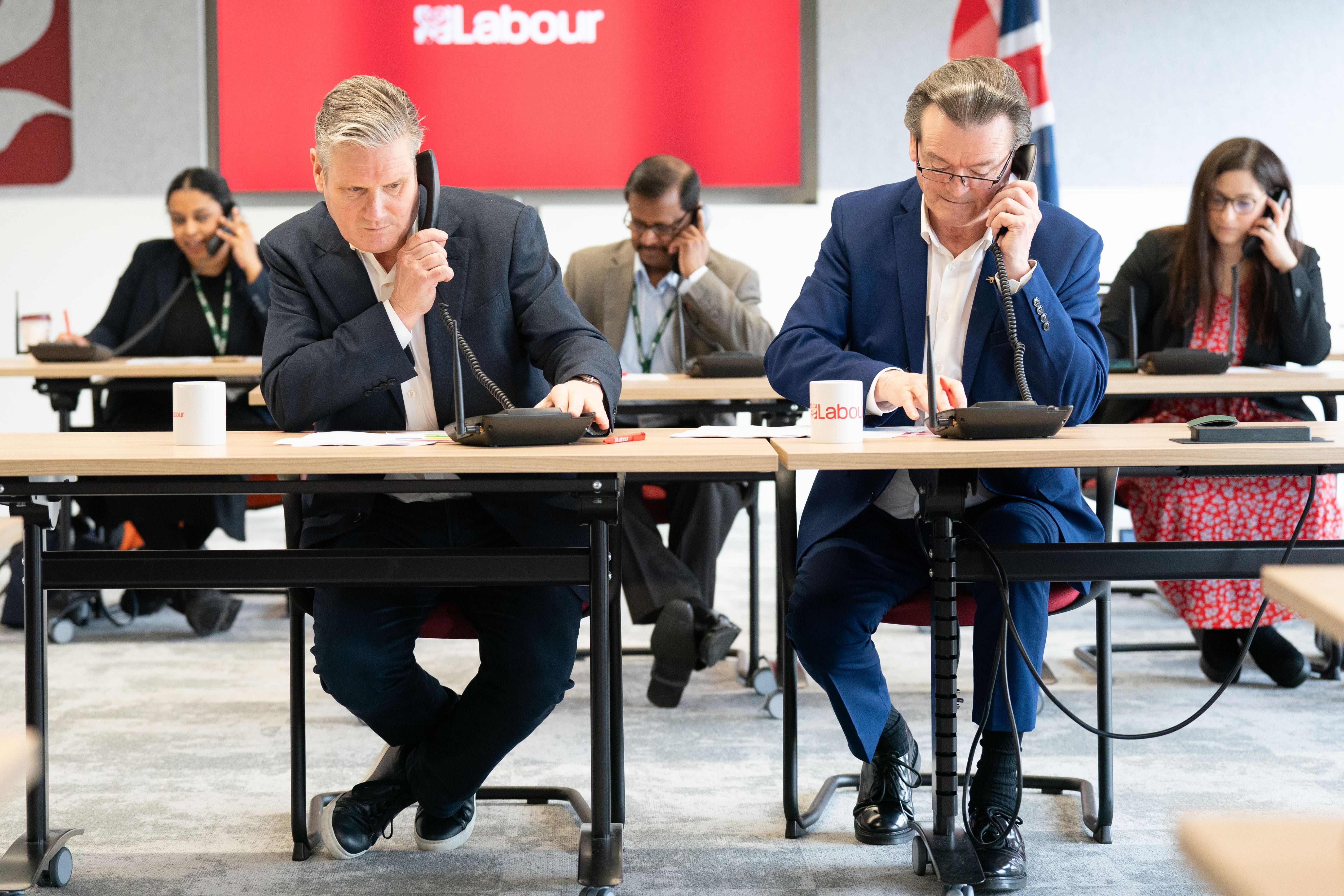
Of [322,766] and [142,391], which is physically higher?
[142,391]

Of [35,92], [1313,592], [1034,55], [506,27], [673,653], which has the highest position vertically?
[506,27]

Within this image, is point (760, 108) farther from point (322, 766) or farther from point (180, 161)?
point (322, 766)

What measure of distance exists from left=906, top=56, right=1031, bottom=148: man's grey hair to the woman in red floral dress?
4.12ft

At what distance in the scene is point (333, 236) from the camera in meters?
1.90

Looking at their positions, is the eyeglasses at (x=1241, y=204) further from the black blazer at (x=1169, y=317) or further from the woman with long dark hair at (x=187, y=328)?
the woman with long dark hair at (x=187, y=328)

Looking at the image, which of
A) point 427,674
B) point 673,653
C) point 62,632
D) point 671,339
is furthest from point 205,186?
point 427,674

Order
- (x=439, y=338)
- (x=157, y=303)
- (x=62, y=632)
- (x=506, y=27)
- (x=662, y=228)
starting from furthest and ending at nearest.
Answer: (x=506, y=27)
(x=157, y=303)
(x=62, y=632)
(x=662, y=228)
(x=439, y=338)

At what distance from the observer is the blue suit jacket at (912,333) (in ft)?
6.10

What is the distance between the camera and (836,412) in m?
1.64

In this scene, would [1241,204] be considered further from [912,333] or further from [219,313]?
[219,313]

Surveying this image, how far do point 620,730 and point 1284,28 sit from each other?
4973 millimetres

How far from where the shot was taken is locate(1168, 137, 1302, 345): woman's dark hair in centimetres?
301

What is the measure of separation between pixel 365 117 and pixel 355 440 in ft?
1.48

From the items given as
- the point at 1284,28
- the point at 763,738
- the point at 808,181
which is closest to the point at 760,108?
the point at 808,181
